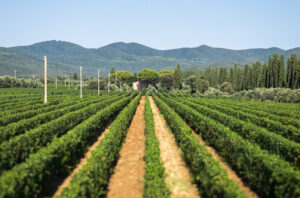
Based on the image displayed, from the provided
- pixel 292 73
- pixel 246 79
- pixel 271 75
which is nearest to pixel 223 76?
pixel 246 79

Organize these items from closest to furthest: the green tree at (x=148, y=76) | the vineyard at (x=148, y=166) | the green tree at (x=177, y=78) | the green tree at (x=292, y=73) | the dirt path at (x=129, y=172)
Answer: the vineyard at (x=148, y=166), the dirt path at (x=129, y=172), the green tree at (x=292, y=73), the green tree at (x=177, y=78), the green tree at (x=148, y=76)

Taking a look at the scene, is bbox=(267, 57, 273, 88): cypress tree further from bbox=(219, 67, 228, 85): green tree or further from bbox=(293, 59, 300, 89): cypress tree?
bbox=(219, 67, 228, 85): green tree

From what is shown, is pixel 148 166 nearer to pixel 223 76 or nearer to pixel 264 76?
pixel 264 76

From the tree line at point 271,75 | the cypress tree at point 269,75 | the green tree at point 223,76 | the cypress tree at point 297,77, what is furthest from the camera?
the green tree at point 223,76

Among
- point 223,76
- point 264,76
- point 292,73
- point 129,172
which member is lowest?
point 129,172

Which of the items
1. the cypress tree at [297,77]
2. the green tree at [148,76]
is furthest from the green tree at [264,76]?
the green tree at [148,76]

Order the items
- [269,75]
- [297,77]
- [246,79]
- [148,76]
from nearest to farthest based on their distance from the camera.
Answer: [297,77] → [269,75] → [246,79] → [148,76]

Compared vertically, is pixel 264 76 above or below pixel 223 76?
below

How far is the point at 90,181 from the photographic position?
7211 mm

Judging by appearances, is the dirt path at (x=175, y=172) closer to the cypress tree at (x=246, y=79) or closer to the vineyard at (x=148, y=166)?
the vineyard at (x=148, y=166)

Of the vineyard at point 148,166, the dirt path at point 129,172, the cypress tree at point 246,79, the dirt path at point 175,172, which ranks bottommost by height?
the dirt path at point 129,172

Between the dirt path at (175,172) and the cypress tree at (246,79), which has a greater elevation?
the cypress tree at (246,79)

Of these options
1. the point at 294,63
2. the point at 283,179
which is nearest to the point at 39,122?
the point at 283,179

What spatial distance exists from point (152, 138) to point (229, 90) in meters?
83.0
